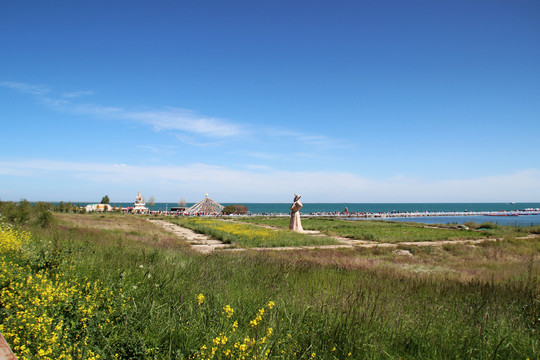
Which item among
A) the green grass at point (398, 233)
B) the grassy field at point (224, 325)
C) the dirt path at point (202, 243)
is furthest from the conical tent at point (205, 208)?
the grassy field at point (224, 325)

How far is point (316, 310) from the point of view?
13.5 feet

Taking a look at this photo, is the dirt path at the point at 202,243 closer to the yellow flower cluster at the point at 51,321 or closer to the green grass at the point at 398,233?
the yellow flower cluster at the point at 51,321

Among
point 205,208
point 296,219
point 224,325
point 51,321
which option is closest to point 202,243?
point 296,219

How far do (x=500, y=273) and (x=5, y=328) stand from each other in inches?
524

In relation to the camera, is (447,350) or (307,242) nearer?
(447,350)

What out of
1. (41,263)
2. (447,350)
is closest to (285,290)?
(447,350)

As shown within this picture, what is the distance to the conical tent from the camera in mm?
79613

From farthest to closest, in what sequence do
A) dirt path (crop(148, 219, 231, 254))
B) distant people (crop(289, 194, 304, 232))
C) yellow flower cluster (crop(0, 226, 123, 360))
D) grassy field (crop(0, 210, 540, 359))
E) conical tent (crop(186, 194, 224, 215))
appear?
conical tent (crop(186, 194, 224, 215))
distant people (crop(289, 194, 304, 232))
dirt path (crop(148, 219, 231, 254))
grassy field (crop(0, 210, 540, 359))
yellow flower cluster (crop(0, 226, 123, 360))

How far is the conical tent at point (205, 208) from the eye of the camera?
261ft

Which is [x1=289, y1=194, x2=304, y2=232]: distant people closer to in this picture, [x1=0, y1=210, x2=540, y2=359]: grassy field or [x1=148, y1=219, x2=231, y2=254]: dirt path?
[x1=148, y1=219, x2=231, y2=254]: dirt path

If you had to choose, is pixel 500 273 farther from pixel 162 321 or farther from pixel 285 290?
pixel 162 321

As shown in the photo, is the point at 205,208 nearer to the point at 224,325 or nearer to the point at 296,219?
the point at 296,219

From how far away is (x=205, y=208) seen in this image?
80.9 metres

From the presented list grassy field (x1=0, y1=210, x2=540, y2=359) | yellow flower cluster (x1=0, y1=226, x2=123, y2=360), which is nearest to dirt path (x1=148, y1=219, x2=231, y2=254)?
grassy field (x1=0, y1=210, x2=540, y2=359)
